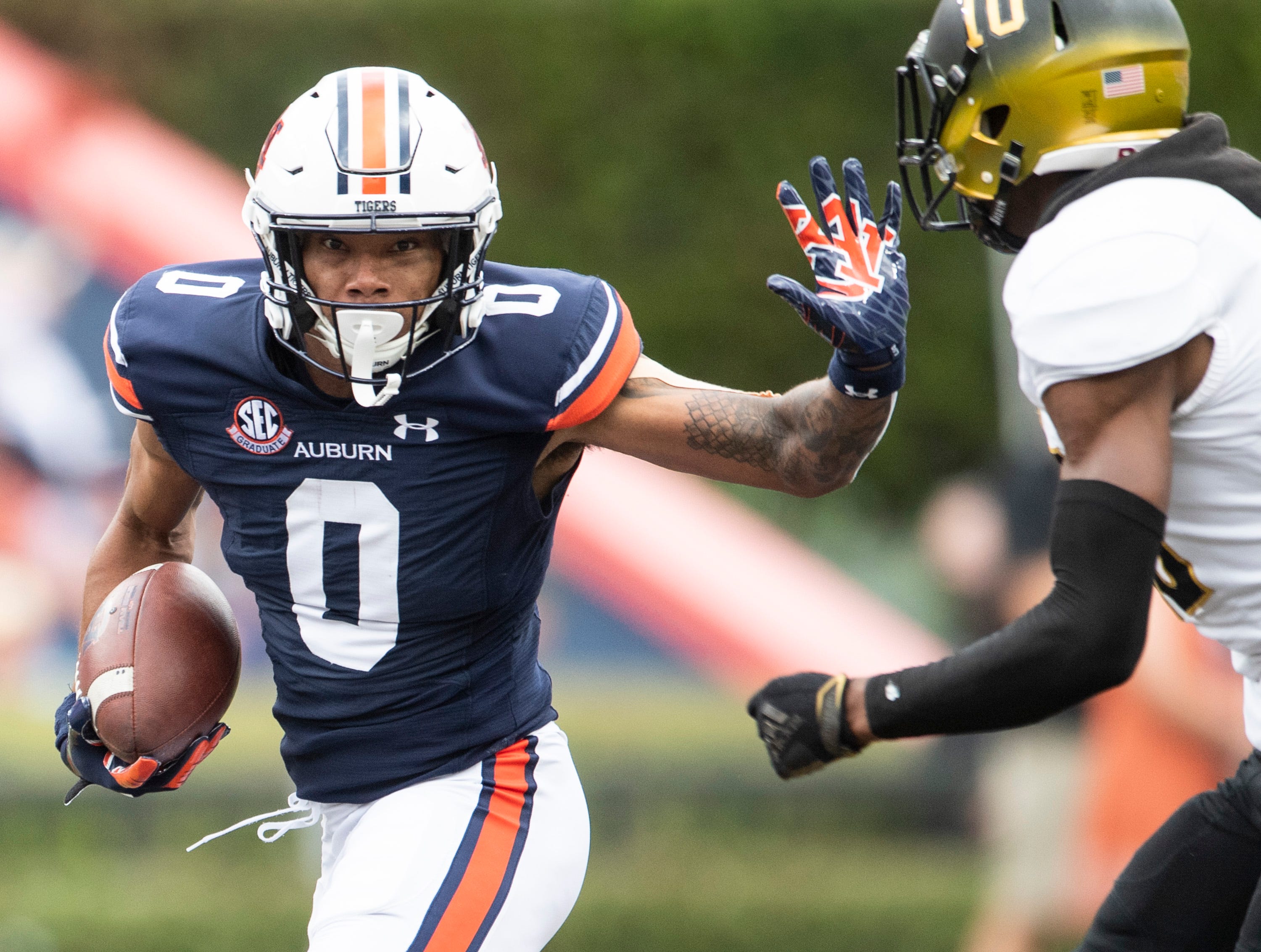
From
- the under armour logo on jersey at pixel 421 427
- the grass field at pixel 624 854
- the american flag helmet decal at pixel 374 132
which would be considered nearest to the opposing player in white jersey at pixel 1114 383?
the under armour logo on jersey at pixel 421 427

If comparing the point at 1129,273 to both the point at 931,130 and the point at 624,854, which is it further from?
the point at 624,854

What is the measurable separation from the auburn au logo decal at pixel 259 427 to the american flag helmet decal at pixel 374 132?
42 cm

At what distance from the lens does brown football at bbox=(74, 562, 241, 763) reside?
9.35 ft

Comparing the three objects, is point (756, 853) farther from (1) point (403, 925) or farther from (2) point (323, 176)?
(2) point (323, 176)

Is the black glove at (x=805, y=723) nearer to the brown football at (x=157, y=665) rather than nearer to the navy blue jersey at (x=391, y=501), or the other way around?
the navy blue jersey at (x=391, y=501)

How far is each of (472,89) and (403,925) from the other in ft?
17.6

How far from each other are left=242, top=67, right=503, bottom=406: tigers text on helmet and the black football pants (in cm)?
151

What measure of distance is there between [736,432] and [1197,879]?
43.4 inches

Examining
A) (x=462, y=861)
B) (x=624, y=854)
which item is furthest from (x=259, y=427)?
(x=624, y=854)

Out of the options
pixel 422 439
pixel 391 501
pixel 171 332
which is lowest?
pixel 391 501

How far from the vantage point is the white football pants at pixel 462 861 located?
256 cm

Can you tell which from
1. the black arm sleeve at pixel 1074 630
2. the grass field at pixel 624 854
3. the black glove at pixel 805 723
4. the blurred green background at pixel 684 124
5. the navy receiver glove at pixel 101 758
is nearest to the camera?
the black arm sleeve at pixel 1074 630

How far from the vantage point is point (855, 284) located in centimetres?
260

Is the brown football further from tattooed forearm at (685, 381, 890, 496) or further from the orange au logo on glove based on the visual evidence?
the orange au logo on glove
